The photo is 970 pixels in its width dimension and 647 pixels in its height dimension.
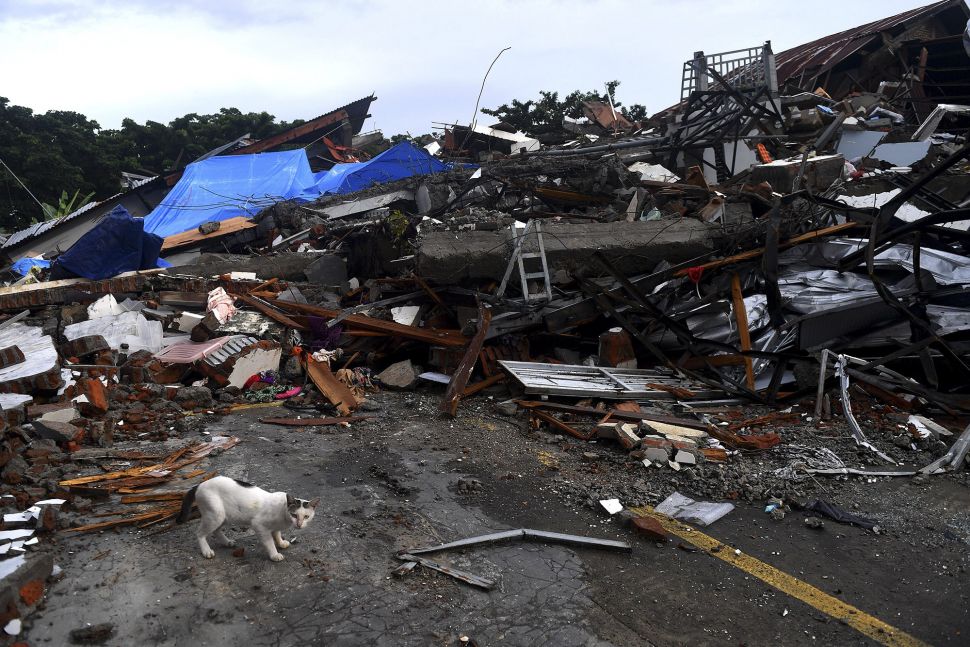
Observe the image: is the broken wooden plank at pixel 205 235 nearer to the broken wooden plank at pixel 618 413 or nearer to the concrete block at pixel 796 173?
the broken wooden plank at pixel 618 413

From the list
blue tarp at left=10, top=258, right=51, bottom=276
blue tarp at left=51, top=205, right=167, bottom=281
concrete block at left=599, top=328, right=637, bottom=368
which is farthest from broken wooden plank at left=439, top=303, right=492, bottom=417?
blue tarp at left=10, top=258, right=51, bottom=276

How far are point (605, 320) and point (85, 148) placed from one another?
21575mm

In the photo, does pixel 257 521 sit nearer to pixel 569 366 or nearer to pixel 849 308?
pixel 569 366

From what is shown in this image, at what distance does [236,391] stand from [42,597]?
12.3ft

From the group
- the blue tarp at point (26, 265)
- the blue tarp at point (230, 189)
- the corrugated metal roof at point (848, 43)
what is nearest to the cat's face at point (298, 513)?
the blue tarp at point (26, 265)

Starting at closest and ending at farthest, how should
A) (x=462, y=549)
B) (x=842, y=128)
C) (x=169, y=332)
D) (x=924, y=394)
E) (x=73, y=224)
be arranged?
(x=462, y=549), (x=924, y=394), (x=169, y=332), (x=842, y=128), (x=73, y=224)

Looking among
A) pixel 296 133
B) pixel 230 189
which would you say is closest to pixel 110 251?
pixel 230 189

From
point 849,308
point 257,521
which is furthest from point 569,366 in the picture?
point 257,521

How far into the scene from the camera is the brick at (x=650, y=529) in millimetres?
3656

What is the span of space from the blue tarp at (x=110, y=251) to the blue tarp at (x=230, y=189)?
180 inches

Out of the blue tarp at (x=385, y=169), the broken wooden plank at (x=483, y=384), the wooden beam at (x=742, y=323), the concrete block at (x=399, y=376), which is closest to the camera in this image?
the wooden beam at (x=742, y=323)

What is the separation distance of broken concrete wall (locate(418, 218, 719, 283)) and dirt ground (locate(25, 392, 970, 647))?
351cm

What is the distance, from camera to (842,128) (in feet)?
39.3

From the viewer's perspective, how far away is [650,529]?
3662 millimetres
